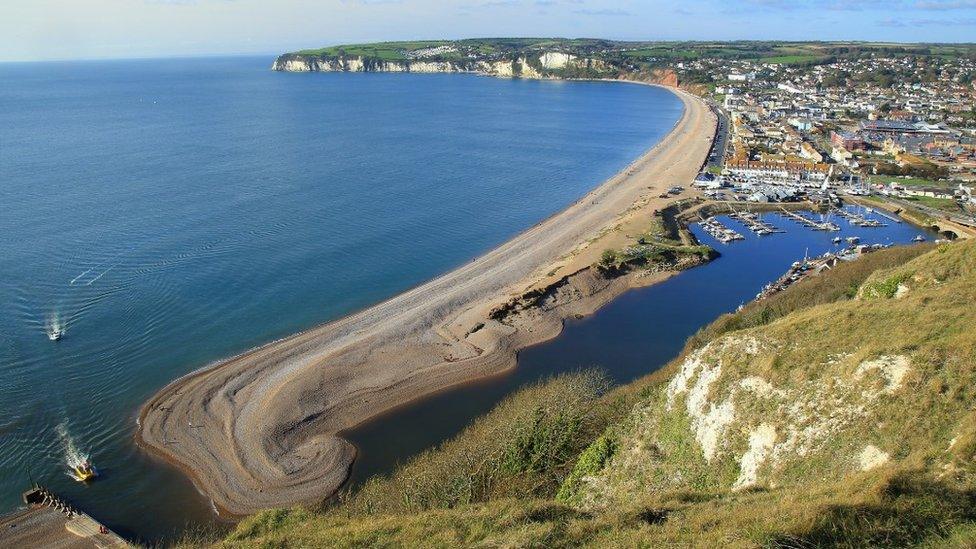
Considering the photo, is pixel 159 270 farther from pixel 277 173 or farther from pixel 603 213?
pixel 603 213

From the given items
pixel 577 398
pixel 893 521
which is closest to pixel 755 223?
pixel 577 398

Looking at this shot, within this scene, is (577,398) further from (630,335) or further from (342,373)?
(342,373)

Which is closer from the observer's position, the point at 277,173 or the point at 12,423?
the point at 12,423

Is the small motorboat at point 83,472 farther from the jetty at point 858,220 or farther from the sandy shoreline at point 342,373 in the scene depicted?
the jetty at point 858,220

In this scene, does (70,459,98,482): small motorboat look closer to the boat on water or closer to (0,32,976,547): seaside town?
(0,32,976,547): seaside town

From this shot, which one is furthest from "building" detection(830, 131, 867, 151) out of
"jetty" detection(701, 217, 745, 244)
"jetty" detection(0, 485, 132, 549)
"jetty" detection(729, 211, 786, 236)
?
"jetty" detection(0, 485, 132, 549)

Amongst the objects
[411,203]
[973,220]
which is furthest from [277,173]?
[973,220]
